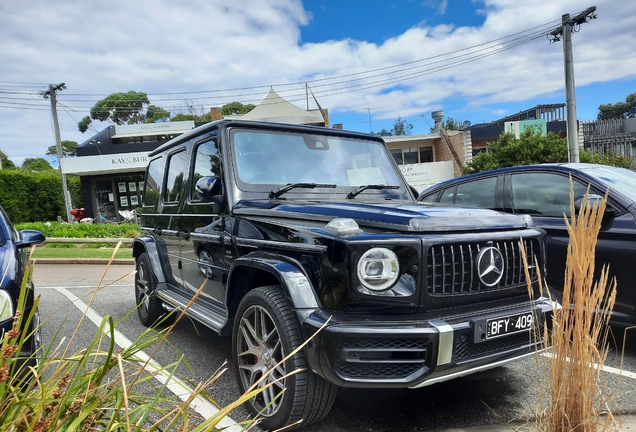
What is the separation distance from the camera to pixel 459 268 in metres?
2.42

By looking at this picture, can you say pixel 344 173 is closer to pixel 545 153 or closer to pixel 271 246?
pixel 271 246

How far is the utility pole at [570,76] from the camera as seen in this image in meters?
14.5

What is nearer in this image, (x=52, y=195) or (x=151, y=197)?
(x=151, y=197)

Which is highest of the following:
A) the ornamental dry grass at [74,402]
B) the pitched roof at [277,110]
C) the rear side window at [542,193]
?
the pitched roof at [277,110]

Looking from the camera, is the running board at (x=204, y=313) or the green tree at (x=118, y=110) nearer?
the running board at (x=204, y=313)

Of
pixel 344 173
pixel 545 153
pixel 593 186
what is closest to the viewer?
pixel 344 173

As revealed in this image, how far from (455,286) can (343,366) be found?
29.9 inches

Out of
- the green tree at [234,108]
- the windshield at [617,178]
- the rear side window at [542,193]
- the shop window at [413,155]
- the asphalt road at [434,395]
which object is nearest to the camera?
the asphalt road at [434,395]

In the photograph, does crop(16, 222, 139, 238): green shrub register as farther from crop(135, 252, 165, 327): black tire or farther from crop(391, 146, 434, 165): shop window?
crop(391, 146, 434, 165): shop window

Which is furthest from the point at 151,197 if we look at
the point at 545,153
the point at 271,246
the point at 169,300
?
the point at 545,153

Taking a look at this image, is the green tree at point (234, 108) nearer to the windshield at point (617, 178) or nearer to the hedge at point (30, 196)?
the hedge at point (30, 196)

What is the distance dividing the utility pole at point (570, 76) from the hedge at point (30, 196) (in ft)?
84.3

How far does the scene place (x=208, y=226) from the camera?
140 inches

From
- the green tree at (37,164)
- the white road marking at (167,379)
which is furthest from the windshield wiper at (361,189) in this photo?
the green tree at (37,164)
